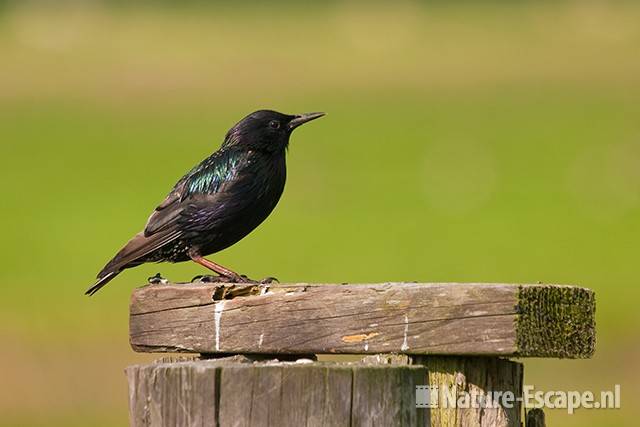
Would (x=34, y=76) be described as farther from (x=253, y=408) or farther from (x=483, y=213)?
(x=253, y=408)

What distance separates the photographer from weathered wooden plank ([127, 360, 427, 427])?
4418 millimetres

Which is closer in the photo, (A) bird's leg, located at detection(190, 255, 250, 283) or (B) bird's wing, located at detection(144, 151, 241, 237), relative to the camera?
(A) bird's leg, located at detection(190, 255, 250, 283)

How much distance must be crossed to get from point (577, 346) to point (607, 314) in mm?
14398

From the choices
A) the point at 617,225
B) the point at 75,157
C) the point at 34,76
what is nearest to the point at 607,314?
the point at 617,225

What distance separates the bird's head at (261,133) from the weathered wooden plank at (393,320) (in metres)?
3.29

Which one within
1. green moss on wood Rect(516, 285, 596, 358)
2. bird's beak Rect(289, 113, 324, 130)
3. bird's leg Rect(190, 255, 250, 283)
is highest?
bird's beak Rect(289, 113, 324, 130)

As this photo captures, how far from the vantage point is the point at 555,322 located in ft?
16.2

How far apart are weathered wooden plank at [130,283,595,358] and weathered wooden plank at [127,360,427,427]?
0.43m

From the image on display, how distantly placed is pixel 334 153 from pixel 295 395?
31.2 m

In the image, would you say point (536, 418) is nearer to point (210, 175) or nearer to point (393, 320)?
point (393, 320)

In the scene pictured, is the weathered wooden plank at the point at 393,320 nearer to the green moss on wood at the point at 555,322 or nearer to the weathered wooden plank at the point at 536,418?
the green moss on wood at the point at 555,322

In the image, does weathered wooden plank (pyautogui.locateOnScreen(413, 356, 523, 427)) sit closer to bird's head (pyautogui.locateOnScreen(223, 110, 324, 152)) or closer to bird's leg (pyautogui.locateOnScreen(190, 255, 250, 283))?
bird's leg (pyautogui.locateOnScreen(190, 255, 250, 283))

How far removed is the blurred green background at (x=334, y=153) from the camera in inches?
→ 761

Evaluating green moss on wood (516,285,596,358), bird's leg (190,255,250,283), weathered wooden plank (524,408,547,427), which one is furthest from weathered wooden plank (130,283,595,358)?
bird's leg (190,255,250,283)
